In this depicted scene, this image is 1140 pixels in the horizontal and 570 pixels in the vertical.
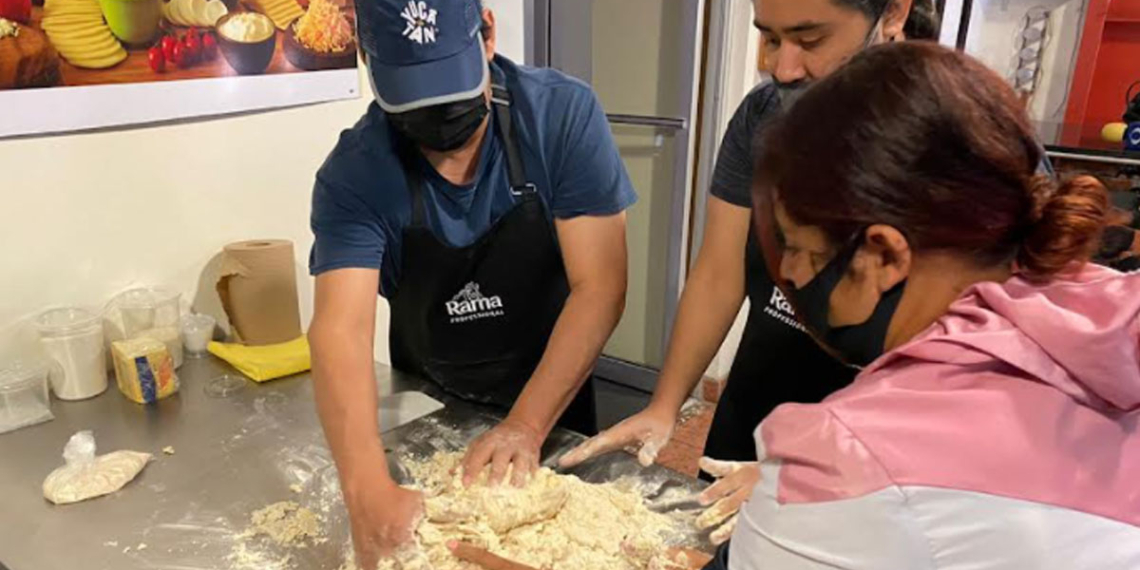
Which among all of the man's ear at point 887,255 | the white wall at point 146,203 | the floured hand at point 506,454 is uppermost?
the man's ear at point 887,255

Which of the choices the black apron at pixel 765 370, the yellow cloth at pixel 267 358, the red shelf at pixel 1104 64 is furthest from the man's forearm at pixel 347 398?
the red shelf at pixel 1104 64

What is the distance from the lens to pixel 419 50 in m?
1.18

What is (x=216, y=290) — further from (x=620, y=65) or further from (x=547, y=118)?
(x=620, y=65)

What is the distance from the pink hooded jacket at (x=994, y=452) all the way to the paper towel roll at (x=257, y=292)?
1.54 metres

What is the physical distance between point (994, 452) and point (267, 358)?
156 centimetres

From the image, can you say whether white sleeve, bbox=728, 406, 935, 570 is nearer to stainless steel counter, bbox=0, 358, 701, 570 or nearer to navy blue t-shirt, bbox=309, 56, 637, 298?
stainless steel counter, bbox=0, 358, 701, 570

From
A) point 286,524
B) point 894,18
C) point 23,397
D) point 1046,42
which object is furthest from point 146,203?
point 1046,42

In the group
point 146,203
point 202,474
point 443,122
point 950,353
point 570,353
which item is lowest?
point 202,474

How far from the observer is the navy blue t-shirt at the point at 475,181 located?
1326 millimetres

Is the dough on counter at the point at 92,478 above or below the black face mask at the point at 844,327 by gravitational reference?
below

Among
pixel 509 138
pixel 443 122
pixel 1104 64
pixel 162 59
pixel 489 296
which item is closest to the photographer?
pixel 443 122

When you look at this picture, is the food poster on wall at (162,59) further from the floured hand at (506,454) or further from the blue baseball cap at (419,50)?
the floured hand at (506,454)

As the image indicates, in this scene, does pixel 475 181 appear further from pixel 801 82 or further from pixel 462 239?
pixel 801 82

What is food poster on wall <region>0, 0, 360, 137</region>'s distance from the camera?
156 cm
